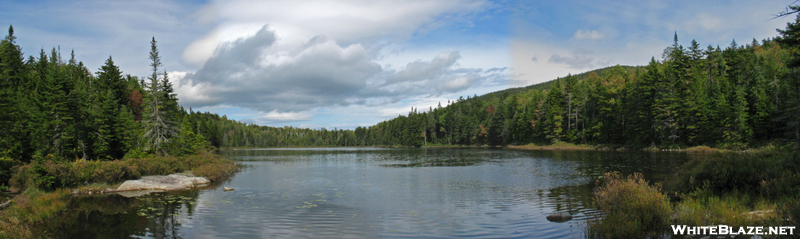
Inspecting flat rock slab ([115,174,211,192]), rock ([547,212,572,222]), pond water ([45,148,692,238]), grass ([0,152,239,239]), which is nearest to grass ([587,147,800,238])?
rock ([547,212,572,222])

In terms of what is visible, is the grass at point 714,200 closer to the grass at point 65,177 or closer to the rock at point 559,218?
the rock at point 559,218

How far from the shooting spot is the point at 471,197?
2028cm

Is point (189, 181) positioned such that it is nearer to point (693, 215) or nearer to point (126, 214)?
point (126, 214)

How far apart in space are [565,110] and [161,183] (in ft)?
310

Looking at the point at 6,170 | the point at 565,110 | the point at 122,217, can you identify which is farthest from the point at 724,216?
the point at 565,110

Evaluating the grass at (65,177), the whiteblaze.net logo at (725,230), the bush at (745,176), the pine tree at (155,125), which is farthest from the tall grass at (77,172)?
the bush at (745,176)

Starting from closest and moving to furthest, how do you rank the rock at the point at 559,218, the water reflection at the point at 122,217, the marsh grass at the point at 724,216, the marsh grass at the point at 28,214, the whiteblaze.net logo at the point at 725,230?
the whiteblaze.net logo at the point at 725,230
the marsh grass at the point at 724,216
the marsh grass at the point at 28,214
the water reflection at the point at 122,217
the rock at the point at 559,218

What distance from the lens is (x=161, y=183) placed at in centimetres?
2589

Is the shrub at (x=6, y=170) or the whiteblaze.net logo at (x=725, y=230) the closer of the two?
the whiteblaze.net logo at (x=725, y=230)

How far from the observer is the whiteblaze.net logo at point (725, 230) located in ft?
25.7

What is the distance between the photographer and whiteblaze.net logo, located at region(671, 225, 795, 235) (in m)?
7.84

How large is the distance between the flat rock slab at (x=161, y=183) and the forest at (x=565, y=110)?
7123 mm

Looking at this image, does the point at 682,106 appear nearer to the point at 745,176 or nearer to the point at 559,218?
the point at 745,176

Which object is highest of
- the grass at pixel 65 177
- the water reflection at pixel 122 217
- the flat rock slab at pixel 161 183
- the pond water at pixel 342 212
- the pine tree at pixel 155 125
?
the pine tree at pixel 155 125
